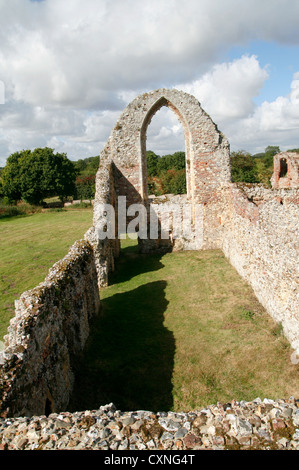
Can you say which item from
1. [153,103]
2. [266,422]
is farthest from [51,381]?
[153,103]

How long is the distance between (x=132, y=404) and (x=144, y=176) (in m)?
11.1

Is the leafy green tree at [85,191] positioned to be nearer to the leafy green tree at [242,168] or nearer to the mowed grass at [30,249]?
the mowed grass at [30,249]

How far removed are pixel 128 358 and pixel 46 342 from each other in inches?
94.2

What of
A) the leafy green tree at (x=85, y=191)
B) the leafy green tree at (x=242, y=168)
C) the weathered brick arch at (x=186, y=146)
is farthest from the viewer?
the leafy green tree at (x=85, y=191)

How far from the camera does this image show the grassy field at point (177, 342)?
236 inches

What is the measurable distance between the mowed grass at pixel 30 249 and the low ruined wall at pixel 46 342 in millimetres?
2786

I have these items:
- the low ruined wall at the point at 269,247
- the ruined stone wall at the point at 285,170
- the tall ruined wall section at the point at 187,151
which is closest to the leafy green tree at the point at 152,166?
the ruined stone wall at the point at 285,170

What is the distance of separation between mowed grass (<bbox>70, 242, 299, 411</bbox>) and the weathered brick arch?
5139 mm

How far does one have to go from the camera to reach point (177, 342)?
759 cm

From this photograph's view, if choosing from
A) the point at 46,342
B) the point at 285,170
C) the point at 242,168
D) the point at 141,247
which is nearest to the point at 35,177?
the point at 242,168

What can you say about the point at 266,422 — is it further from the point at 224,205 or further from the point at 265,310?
the point at 224,205

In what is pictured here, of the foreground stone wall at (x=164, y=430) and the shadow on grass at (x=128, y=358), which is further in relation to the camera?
the shadow on grass at (x=128, y=358)
